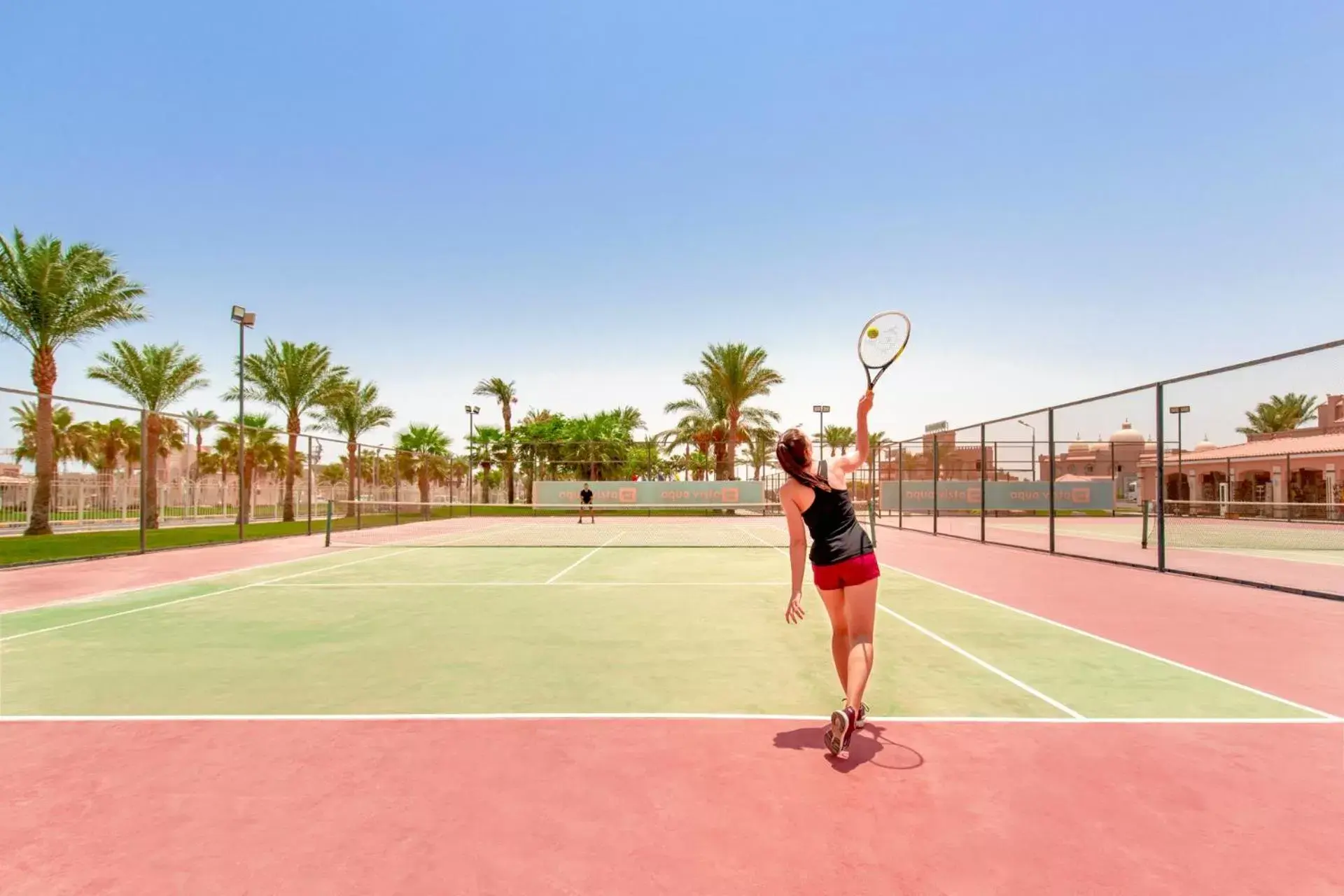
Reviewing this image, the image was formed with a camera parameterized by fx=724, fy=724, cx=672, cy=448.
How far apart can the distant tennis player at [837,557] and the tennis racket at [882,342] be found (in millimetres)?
1727

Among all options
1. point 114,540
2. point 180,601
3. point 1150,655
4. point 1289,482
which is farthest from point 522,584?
point 1289,482

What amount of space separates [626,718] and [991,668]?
10.8 ft

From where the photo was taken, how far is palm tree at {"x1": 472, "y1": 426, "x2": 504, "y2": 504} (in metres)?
52.7

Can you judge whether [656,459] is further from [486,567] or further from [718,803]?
[718,803]

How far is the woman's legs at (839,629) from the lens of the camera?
4.23 metres

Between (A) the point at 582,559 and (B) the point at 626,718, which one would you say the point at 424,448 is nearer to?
(A) the point at 582,559

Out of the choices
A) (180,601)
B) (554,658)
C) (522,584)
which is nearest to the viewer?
(554,658)

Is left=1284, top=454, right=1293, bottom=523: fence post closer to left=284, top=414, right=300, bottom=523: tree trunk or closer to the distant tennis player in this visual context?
the distant tennis player

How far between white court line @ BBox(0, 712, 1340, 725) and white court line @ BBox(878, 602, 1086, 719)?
0.22 meters

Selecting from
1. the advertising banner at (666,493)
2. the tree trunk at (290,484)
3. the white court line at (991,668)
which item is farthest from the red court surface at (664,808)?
the advertising banner at (666,493)

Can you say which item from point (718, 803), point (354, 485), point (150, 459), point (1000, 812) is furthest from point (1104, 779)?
point (150, 459)

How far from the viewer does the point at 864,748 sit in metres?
4.23

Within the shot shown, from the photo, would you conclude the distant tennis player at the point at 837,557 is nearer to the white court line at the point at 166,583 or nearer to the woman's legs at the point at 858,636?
the woman's legs at the point at 858,636

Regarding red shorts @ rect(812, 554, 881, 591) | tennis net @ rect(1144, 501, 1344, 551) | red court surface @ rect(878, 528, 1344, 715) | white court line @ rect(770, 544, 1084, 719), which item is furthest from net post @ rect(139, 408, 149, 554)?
tennis net @ rect(1144, 501, 1344, 551)
